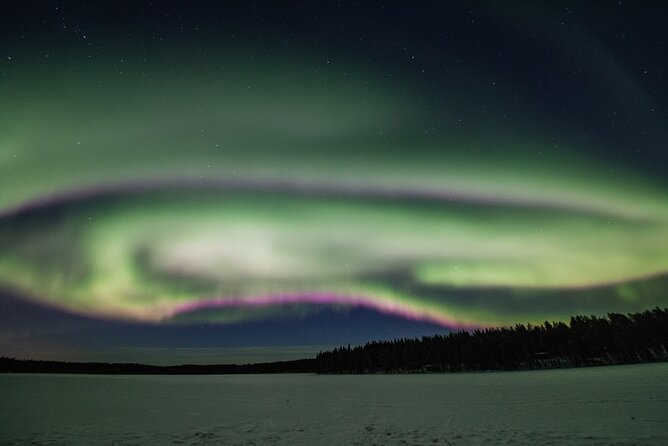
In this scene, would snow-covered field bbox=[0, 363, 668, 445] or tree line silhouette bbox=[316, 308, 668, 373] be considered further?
tree line silhouette bbox=[316, 308, 668, 373]

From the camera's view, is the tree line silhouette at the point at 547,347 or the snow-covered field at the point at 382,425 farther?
the tree line silhouette at the point at 547,347

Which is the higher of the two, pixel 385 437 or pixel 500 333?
pixel 500 333

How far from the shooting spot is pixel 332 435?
17891 mm

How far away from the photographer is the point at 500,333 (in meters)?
140

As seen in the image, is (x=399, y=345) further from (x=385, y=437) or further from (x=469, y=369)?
(x=385, y=437)

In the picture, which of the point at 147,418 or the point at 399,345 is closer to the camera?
the point at 147,418

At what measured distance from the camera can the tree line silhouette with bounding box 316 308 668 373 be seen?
339ft

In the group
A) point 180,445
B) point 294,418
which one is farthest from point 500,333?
point 180,445

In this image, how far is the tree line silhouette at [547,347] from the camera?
103312 millimetres

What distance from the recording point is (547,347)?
121062mm

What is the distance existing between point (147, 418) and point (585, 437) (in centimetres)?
2289

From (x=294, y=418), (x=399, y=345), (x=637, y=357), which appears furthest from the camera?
(x=399, y=345)

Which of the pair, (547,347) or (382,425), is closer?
(382,425)

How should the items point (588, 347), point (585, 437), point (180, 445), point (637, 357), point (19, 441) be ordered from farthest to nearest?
point (588, 347) → point (637, 357) → point (19, 441) → point (180, 445) → point (585, 437)
